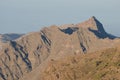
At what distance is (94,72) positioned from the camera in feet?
354

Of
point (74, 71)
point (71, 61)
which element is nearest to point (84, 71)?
point (74, 71)

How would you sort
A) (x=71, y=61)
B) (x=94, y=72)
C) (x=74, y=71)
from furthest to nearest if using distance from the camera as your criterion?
(x=71, y=61) < (x=74, y=71) < (x=94, y=72)

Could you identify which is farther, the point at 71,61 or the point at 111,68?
the point at 71,61

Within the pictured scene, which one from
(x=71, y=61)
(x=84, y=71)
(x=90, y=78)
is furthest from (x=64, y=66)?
(x=90, y=78)

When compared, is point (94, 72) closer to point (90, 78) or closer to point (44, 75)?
point (90, 78)

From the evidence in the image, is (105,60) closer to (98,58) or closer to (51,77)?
(98,58)

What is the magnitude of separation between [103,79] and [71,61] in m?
23.9

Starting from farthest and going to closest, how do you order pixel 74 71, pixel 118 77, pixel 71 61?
pixel 71 61 < pixel 74 71 < pixel 118 77

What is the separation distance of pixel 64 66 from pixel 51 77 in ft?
11.6

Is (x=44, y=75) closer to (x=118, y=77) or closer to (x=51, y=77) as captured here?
(x=51, y=77)

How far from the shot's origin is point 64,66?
4838 inches

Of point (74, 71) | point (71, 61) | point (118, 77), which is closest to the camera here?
point (118, 77)

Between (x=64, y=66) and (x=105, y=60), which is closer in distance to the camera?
(x=105, y=60)

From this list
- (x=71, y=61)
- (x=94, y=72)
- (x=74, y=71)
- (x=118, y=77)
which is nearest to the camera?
(x=118, y=77)
